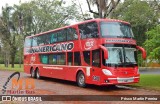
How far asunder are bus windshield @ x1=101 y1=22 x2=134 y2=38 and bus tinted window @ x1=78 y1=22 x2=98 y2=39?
496 millimetres

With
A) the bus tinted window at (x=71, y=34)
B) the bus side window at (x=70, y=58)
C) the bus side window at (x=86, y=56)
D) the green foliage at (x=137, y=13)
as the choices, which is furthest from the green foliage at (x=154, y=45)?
the green foliage at (x=137, y=13)

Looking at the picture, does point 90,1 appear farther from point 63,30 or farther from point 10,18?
point 10,18

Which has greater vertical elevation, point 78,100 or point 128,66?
point 128,66

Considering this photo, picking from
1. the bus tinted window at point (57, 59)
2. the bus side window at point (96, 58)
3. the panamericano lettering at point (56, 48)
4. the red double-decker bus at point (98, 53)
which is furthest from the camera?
the bus tinted window at point (57, 59)

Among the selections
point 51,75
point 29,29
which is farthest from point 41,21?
point 51,75

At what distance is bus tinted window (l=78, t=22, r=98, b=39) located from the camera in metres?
17.7

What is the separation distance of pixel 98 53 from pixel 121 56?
1306 mm

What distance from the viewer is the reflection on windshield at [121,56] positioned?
17.0 metres

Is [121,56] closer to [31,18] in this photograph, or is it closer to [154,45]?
[154,45]

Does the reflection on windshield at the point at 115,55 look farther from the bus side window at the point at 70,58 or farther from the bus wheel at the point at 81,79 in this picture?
the bus side window at the point at 70,58

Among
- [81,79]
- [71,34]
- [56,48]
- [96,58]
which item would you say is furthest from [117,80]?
[56,48]

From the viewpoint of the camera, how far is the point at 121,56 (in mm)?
17297

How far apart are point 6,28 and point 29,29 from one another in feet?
16.8

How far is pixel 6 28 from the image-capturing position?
5638 centimetres
